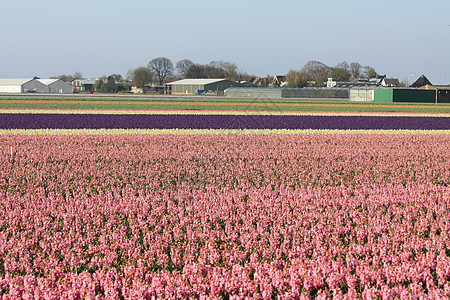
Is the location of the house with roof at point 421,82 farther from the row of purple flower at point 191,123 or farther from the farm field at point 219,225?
the farm field at point 219,225

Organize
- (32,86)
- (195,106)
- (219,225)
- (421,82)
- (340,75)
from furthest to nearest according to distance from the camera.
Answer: (340,75) < (32,86) < (421,82) < (195,106) < (219,225)

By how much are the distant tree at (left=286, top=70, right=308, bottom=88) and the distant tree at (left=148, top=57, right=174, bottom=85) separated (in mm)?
57235

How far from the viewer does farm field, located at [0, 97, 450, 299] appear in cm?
640

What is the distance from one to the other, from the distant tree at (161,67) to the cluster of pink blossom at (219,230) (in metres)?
180

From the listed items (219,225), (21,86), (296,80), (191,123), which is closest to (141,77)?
(21,86)

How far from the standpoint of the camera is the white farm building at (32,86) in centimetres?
14888

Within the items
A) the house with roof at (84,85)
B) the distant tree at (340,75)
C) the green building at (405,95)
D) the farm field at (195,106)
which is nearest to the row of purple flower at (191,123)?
the farm field at (195,106)

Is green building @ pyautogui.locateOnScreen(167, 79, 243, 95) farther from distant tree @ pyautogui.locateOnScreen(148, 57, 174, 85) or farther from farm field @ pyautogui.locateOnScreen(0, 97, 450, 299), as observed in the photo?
farm field @ pyautogui.locateOnScreen(0, 97, 450, 299)

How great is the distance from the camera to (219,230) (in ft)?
28.8

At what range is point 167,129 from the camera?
2911 cm

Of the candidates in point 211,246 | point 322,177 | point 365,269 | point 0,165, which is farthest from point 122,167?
point 365,269

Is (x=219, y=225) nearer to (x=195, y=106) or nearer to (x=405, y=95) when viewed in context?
(x=195, y=106)

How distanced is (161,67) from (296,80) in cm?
6864

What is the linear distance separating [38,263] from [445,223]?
6328mm
